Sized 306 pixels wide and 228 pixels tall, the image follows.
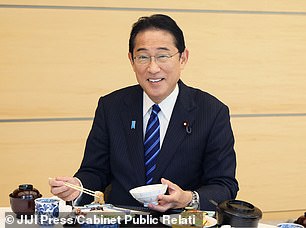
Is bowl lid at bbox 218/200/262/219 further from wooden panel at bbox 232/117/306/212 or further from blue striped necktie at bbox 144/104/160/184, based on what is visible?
wooden panel at bbox 232/117/306/212

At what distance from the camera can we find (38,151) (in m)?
3.43

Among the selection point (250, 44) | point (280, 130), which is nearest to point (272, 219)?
point (280, 130)

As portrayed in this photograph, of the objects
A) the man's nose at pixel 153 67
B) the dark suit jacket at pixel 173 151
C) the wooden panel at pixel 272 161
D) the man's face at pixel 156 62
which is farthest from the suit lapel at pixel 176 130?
the wooden panel at pixel 272 161

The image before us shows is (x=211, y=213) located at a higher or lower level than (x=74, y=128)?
lower

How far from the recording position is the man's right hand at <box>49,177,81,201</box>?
194cm

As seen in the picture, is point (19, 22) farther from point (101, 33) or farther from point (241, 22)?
point (241, 22)

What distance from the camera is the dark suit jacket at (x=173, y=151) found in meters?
2.22

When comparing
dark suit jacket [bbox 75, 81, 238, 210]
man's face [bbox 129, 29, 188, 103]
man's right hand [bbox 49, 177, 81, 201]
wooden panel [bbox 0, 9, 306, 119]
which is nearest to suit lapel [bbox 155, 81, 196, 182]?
dark suit jacket [bbox 75, 81, 238, 210]

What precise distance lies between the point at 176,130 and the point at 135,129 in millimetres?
188

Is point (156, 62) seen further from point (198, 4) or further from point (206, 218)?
point (198, 4)

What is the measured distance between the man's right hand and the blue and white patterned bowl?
140mm

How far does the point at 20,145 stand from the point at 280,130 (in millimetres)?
1805

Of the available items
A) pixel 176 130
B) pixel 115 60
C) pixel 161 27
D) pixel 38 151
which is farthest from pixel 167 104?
pixel 38 151

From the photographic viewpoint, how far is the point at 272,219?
3793 mm
